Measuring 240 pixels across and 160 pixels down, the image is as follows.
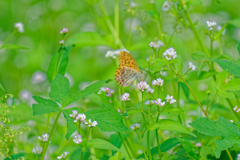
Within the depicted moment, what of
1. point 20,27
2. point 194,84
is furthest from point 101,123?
point 194,84

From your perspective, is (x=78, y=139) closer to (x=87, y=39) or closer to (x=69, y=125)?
(x=69, y=125)

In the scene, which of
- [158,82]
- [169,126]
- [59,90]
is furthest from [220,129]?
[59,90]

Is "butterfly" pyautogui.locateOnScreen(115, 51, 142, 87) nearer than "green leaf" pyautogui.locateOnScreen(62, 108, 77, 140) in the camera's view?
No

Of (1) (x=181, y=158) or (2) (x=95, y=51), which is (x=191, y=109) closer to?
(1) (x=181, y=158)

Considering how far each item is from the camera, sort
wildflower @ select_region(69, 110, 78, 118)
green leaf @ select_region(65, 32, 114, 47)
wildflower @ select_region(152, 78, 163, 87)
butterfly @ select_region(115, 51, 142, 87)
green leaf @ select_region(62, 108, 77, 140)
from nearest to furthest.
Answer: green leaf @ select_region(62, 108, 77, 140) → wildflower @ select_region(69, 110, 78, 118) → wildflower @ select_region(152, 78, 163, 87) → butterfly @ select_region(115, 51, 142, 87) → green leaf @ select_region(65, 32, 114, 47)

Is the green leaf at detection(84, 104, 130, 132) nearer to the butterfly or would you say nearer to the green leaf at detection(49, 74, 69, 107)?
the green leaf at detection(49, 74, 69, 107)

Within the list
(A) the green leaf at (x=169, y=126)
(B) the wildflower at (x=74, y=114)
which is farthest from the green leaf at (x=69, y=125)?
(A) the green leaf at (x=169, y=126)

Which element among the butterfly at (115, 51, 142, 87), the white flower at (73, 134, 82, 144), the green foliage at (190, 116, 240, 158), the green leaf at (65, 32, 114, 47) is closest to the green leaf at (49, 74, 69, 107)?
the white flower at (73, 134, 82, 144)
